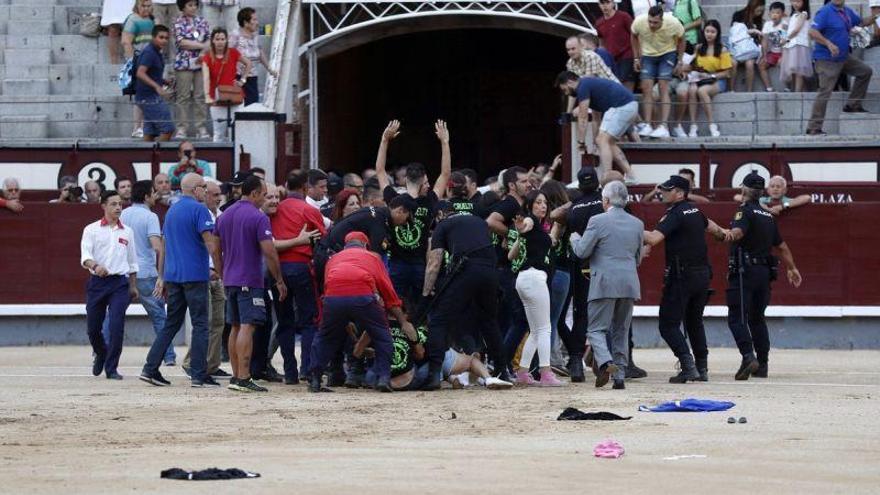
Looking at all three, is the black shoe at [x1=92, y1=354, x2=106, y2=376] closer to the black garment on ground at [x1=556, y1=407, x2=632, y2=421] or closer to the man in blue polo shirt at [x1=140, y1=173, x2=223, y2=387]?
the man in blue polo shirt at [x1=140, y1=173, x2=223, y2=387]

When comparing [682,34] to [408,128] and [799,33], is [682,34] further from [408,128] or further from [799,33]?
[408,128]

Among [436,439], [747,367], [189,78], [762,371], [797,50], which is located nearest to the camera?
[436,439]

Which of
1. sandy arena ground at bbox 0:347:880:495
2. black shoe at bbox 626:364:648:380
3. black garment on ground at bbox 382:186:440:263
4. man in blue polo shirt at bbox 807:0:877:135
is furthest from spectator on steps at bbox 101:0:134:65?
black shoe at bbox 626:364:648:380

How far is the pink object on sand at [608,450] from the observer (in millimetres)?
11102

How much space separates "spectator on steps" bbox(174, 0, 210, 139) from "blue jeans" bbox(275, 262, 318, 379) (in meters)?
8.10

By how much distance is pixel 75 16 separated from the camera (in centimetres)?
2666

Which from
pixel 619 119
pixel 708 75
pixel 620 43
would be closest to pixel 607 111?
pixel 619 119

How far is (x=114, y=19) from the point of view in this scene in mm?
25562

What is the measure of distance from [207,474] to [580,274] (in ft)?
21.6

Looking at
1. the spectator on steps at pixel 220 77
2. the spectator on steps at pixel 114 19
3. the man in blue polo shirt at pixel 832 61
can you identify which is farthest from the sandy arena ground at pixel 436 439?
the spectator on steps at pixel 114 19

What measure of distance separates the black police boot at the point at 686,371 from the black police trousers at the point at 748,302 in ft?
1.88

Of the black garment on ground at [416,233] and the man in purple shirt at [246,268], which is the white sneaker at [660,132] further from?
the man in purple shirt at [246,268]

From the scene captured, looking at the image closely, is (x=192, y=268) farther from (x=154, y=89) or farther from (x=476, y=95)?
(x=476, y=95)

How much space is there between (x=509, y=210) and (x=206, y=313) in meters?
2.59
